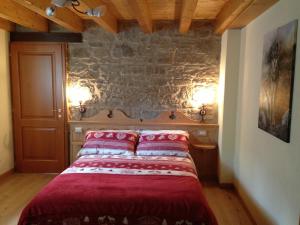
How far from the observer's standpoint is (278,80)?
7.80ft

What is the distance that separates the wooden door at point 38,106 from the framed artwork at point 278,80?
118 inches

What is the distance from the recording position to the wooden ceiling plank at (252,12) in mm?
2527

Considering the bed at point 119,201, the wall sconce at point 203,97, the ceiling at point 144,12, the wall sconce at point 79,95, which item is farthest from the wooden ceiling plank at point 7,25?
the wall sconce at point 203,97

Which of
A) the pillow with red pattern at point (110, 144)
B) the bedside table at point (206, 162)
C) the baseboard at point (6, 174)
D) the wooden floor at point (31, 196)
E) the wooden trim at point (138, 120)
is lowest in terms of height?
the wooden floor at point (31, 196)

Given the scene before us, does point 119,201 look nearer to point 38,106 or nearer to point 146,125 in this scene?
point 146,125

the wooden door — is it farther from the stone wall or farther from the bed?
the bed

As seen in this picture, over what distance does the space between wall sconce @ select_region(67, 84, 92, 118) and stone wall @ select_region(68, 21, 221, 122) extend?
71mm

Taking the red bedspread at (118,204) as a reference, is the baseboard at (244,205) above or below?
below

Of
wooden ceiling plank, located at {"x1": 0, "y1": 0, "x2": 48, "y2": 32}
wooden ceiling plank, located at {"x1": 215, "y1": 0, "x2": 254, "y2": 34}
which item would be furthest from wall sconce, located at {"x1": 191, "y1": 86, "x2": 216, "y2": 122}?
wooden ceiling plank, located at {"x1": 0, "y1": 0, "x2": 48, "y2": 32}

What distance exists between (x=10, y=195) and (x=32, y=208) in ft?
5.55

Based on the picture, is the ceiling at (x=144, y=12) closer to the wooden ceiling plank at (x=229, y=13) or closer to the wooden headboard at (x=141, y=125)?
the wooden ceiling plank at (x=229, y=13)

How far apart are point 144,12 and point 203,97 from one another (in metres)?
1.66

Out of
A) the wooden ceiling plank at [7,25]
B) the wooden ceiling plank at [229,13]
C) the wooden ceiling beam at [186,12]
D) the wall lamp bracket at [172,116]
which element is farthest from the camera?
the wall lamp bracket at [172,116]

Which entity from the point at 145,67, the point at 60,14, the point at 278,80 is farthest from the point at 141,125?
the point at 278,80
